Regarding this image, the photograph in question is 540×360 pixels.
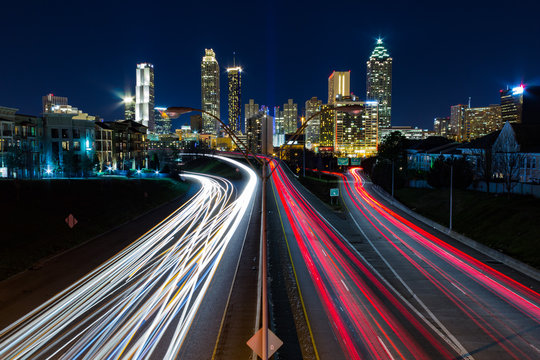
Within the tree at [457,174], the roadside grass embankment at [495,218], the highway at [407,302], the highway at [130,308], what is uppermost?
the tree at [457,174]

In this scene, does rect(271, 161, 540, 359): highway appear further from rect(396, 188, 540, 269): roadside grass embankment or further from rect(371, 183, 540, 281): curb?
rect(396, 188, 540, 269): roadside grass embankment

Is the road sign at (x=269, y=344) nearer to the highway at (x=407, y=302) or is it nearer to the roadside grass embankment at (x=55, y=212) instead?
the highway at (x=407, y=302)

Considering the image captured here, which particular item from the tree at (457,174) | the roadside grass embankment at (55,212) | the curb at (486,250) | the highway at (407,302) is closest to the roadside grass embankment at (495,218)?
the curb at (486,250)

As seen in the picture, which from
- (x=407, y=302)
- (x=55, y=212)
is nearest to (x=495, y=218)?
(x=407, y=302)

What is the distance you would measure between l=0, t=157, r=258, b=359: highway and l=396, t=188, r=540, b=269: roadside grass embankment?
2081cm

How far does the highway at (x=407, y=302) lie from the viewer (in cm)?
1293

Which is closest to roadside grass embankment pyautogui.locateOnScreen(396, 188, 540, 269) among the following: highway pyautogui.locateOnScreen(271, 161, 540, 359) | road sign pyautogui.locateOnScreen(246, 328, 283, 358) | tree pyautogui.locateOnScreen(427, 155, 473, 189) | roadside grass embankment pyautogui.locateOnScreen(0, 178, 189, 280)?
tree pyautogui.locateOnScreen(427, 155, 473, 189)

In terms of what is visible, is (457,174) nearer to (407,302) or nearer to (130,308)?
(407,302)

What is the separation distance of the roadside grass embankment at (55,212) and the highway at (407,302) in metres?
17.1

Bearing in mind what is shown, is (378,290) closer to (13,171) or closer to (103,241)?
(103,241)

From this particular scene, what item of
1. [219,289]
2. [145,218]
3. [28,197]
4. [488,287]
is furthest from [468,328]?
[28,197]

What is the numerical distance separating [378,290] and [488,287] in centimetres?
618

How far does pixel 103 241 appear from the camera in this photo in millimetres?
28750

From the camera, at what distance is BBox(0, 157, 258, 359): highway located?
12633mm
